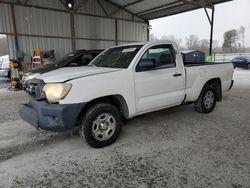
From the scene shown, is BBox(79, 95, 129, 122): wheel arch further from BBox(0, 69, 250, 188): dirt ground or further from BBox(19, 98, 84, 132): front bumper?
BBox(0, 69, 250, 188): dirt ground

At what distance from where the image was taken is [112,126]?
10.5ft

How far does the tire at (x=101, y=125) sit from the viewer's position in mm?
2916

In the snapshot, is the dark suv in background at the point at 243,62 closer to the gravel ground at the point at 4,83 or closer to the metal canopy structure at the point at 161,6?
the metal canopy structure at the point at 161,6

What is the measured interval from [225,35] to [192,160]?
56.9 m

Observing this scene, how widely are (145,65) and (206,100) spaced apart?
227 centimetres

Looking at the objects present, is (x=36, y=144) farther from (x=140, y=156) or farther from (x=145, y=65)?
(x=145, y=65)

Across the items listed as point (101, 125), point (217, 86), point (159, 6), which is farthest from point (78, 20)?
point (101, 125)

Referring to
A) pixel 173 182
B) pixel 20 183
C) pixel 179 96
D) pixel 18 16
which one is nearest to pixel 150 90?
pixel 179 96

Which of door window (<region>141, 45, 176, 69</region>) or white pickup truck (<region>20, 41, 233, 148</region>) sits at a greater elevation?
door window (<region>141, 45, 176, 69</region>)

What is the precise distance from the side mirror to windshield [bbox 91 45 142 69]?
19 centimetres

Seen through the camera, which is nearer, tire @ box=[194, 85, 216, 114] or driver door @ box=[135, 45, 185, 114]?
driver door @ box=[135, 45, 185, 114]

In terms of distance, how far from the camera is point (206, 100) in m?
4.75

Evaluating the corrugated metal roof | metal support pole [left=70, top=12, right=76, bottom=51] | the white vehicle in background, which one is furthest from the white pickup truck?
the white vehicle in background

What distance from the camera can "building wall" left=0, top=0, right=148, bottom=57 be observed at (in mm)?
11172
